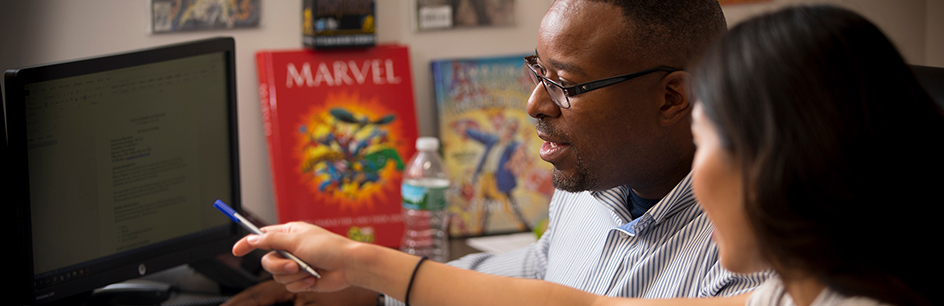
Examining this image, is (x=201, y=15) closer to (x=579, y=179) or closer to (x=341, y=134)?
(x=341, y=134)

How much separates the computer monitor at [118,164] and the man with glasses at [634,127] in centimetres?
60

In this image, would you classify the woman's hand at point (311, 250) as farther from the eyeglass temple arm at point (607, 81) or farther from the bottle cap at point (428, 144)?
the bottle cap at point (428, 144)

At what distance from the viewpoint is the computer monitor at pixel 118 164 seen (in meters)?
0.88

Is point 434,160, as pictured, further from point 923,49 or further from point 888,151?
point 923,49

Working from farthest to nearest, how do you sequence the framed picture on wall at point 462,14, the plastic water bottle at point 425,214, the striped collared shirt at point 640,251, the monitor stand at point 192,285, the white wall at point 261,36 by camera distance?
the framed picture on wall at point 462,14
the plastic water bottle at point 425,214
the white wall at point 261,36
the monitor stand at point 192,285
the striped collared shirt at point 640,251

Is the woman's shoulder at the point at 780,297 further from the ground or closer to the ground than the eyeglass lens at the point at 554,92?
closer to the ground

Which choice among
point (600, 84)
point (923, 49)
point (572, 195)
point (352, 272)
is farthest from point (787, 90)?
point (923, 49)

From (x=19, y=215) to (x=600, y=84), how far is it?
0.83 meters

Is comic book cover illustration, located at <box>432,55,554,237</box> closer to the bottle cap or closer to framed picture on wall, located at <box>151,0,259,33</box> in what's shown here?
the bottle cap

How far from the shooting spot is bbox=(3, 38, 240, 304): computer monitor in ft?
2.87

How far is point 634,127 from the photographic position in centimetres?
86

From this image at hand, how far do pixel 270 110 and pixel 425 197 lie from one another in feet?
1.41

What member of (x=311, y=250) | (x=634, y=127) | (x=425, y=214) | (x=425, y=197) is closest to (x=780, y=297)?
(x=634, y=127)

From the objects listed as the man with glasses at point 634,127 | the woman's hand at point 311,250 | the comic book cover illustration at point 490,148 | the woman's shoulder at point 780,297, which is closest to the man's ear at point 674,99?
the man with glasses at point 634,127
